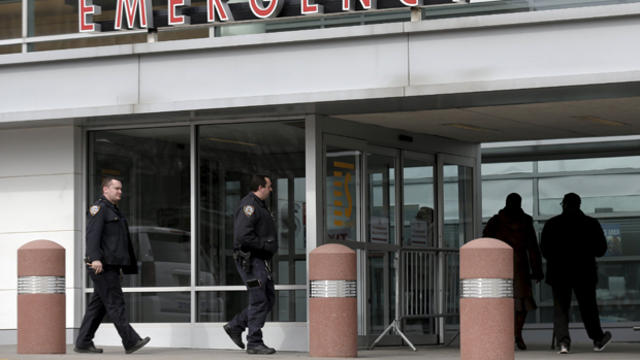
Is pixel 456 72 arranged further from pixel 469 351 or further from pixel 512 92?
pixel 469 351

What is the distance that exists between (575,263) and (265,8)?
185 inches

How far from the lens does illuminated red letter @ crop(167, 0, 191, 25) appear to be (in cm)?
1480

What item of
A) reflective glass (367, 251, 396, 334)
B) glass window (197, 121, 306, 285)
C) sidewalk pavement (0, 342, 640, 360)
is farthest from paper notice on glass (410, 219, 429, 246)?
glass window (197, 121, 306, 285)

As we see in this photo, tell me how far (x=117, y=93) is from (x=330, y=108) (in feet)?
8.30

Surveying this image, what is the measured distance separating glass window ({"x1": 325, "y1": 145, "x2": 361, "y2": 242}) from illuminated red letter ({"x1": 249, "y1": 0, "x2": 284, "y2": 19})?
76.0 inches

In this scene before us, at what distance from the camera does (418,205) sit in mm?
17219

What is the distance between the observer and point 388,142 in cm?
1650

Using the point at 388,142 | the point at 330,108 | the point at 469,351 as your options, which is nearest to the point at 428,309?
the point at 388,142

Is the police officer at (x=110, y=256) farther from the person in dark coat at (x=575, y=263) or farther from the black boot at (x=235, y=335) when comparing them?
the person in dark coat at (x=575, y=263)

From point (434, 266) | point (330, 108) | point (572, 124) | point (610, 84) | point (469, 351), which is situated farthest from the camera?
point (434, 266)

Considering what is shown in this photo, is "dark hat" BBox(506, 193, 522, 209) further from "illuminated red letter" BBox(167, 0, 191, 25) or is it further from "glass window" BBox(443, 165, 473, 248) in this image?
"illuminated red letter" BBox(167, 0, 191, 25)

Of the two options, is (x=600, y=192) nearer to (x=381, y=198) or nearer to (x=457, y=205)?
(x=457, y=205)

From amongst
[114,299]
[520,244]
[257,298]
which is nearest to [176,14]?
[114,299]

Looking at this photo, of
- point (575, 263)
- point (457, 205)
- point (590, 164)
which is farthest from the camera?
point (590, 164)
